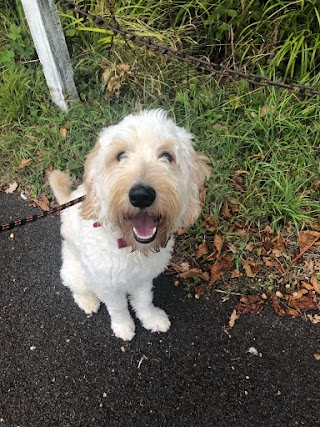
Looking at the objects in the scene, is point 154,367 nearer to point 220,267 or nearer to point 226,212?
point 220,267

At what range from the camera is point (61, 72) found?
3525mm

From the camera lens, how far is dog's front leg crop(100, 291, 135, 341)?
2466 millimetres

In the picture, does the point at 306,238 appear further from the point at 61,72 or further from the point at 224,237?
the point at 61,72

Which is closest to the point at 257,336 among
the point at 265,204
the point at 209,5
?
the point at 265,204

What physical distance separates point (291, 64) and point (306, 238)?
1.80m

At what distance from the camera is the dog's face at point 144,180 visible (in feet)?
5.51

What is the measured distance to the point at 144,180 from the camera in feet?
5.40

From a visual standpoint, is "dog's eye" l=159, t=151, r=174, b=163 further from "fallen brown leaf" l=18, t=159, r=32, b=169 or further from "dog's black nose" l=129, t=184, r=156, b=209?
"fallen brown leaf" l=18, t=159, r=32, b=169

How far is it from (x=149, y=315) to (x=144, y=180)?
1466 millimetres

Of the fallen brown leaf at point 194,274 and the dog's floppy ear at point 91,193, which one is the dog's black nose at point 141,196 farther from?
the fallen brown leaf at point 194,274

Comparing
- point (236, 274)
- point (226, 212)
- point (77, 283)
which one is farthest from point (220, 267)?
point (77, 283)

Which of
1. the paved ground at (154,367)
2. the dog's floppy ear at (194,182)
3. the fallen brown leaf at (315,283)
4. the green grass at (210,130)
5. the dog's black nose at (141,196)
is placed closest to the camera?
the dog's black nose at (141,196)

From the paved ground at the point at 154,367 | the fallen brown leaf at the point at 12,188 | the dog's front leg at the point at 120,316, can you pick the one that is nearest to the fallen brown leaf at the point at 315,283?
the paved ground at the point at 154,367

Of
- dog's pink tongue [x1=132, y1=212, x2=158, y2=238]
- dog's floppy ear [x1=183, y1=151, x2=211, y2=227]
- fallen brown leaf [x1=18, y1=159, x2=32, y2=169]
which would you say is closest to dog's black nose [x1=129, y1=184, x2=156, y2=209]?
dog's pink tongue [x1=132, y1=212, x2=158, y2=238]
